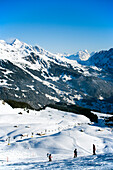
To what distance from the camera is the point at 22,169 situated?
2825 centimetres

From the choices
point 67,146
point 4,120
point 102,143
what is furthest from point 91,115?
point 67,146

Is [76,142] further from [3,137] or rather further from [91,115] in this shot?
[91,115]

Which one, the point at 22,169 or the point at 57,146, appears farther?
the point at 57,146

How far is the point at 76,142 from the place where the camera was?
63.8m

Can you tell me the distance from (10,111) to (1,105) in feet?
31.7

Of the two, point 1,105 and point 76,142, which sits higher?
point 1,105

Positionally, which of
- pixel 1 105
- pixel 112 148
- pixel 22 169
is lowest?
pixel 112 148

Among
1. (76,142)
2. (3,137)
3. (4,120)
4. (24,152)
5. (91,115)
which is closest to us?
(24,152)

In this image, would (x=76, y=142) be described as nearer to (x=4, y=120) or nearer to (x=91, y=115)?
(x=4, y=120)

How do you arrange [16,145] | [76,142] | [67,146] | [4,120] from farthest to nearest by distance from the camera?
[4,120] → [76,142] → [67,146] → [16,145]

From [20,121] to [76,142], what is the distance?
58.0 meters

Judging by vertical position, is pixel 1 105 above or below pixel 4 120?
above

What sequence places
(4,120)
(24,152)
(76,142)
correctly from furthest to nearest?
(4,120) → (76,142) → (24,152)

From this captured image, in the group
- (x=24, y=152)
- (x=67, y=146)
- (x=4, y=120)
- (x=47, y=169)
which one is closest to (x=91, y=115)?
(x=4, y=120)
